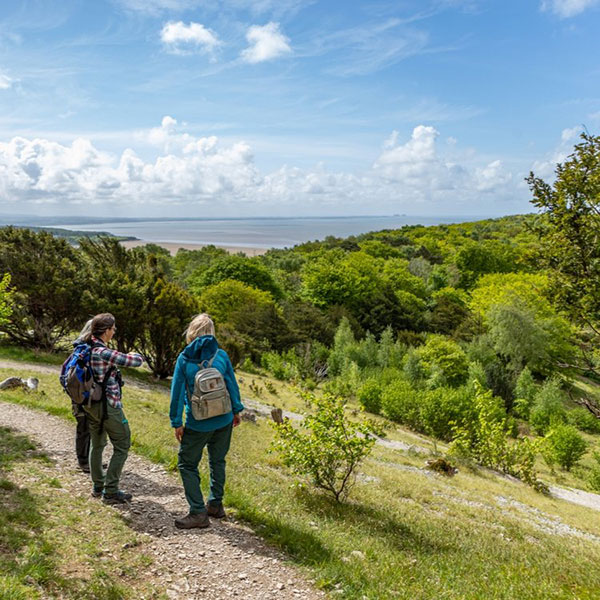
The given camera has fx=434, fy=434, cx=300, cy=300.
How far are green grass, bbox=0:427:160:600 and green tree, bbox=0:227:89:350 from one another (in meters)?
13.5

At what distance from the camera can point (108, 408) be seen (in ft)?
15.8

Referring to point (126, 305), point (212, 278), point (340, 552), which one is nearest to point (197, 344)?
point (340, 552)

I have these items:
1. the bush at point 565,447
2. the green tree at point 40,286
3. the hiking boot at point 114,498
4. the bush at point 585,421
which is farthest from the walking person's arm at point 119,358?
the bush at point 585,421

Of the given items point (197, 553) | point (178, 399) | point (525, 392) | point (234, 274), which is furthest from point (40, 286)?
point (525, 392)

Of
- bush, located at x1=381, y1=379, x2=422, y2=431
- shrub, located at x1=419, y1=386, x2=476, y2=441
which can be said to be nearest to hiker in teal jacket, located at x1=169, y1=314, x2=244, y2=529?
shrub, located at x1=419, y1=386, x2=476, y2=441

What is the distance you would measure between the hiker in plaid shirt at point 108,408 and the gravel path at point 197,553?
32 centimetres

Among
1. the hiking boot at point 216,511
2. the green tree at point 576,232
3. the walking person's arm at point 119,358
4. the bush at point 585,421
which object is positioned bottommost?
the bush at point 585,421

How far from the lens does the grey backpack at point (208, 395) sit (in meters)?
4.51

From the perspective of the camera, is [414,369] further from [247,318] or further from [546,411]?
[247,318]

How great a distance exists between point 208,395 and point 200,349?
49cm

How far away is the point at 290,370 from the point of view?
32781 mm

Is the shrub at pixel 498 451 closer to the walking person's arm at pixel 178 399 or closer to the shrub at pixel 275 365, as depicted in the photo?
the walking person's arm at pixel 178 399

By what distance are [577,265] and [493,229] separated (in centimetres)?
10697

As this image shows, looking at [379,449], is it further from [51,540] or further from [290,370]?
[290,370]
